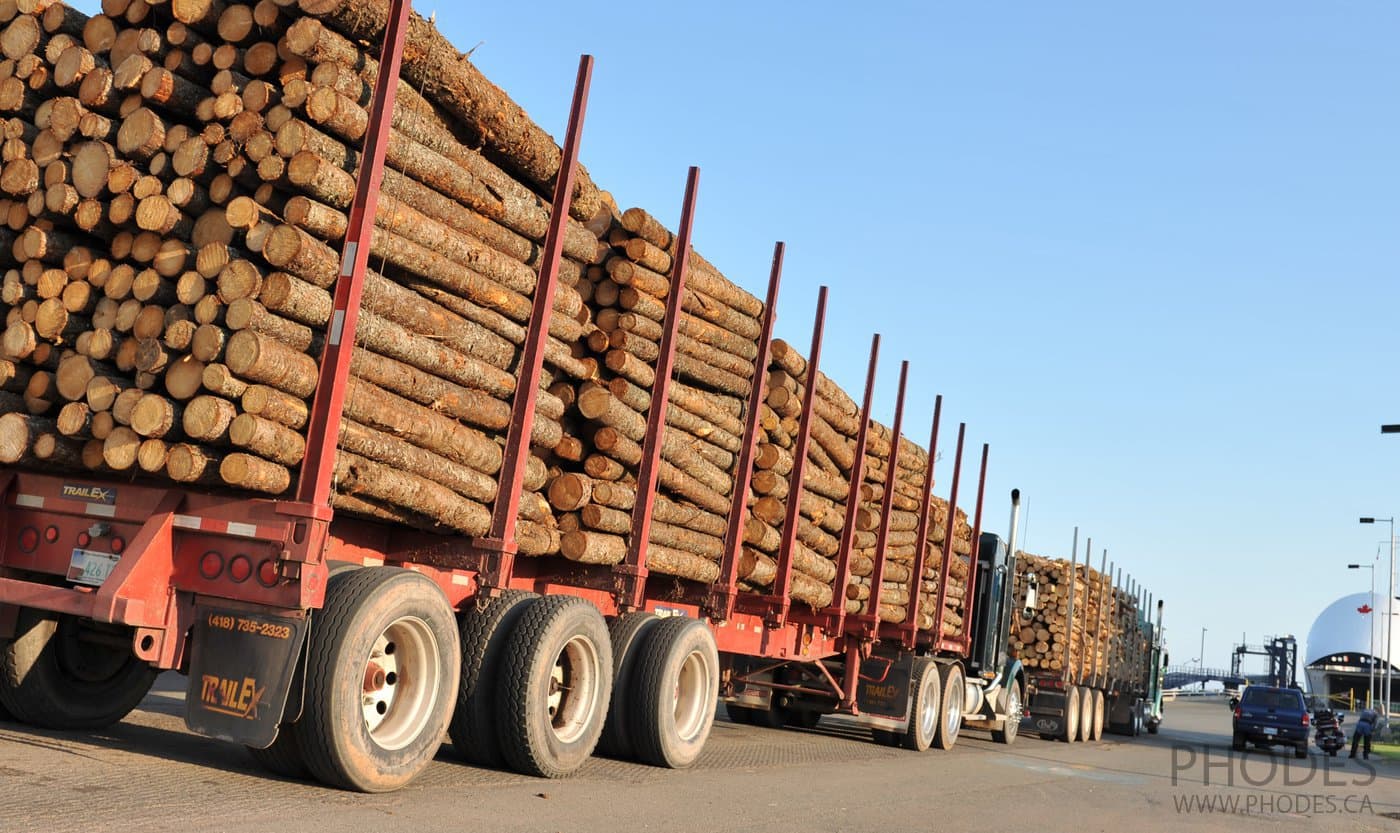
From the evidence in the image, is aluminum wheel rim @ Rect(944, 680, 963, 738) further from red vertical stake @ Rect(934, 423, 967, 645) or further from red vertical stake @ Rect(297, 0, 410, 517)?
red vertical stake @ Rect(297, 0, 410, 517)

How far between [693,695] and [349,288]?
201 inches

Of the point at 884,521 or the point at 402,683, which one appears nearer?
the point at 402,683

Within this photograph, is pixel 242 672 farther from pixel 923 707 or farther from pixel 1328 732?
pixel 1328 732

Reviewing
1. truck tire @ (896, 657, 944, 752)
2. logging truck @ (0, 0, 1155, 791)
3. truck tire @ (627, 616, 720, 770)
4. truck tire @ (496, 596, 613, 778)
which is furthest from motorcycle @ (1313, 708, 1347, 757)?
truck tire @ (496, 596, 613, 778)

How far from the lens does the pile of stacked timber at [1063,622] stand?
2531 cm

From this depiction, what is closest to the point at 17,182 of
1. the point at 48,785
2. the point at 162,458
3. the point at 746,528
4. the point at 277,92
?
the point at 277,92

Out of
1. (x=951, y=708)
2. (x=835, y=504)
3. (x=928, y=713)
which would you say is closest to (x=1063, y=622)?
(x=951, y=708)

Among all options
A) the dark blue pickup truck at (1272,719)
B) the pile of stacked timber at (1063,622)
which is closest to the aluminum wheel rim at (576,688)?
the pile of stacked timber at (1063,622)

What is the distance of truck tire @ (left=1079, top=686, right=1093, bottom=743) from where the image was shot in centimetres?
2598

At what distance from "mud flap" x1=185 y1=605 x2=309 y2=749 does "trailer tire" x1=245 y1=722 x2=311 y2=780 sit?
0.86 feet

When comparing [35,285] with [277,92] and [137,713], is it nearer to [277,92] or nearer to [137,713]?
[277,92]

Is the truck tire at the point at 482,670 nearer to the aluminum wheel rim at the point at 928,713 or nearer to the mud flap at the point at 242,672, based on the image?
the mud flap at the point at 242,672

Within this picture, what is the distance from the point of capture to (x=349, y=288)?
23.5 feet

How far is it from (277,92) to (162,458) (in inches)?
84.7
